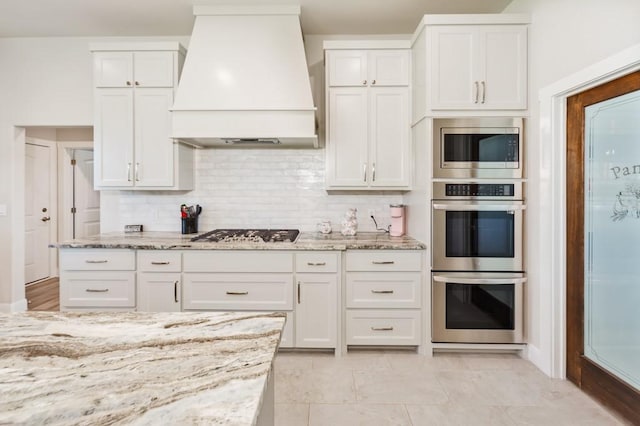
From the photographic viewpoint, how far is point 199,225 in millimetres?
3840

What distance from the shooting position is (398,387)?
102 inches

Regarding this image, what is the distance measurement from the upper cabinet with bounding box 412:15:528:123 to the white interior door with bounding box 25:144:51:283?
17.4 ft

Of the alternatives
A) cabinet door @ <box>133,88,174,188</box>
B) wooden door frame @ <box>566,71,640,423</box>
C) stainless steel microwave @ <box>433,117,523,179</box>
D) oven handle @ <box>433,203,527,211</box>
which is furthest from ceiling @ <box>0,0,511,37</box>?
oven handle @ <box>433,203,527,211</box>

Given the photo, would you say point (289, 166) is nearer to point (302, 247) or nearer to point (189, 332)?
point (302, 247)

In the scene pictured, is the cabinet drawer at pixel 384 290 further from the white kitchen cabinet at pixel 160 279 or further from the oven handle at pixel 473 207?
the white kitchen cabinet at pixel 160 279

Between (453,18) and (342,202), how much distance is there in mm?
1793

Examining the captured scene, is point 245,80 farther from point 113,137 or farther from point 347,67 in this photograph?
point 113,137

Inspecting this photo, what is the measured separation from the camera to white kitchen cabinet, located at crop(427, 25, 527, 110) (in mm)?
2961

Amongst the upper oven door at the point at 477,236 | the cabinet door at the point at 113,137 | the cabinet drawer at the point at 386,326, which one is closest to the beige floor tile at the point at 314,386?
the cabinet drawer at the point at 386,326

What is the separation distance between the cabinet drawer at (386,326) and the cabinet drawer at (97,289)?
179 centimetres

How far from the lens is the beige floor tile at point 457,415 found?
221 centimetres

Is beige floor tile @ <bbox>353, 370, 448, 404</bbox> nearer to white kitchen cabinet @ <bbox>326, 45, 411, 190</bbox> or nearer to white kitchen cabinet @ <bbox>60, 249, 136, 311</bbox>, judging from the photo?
white kitchen cabinet @ <bbox>326, 45, 411, 190</bbox>

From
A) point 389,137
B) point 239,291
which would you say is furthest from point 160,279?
point 389,137

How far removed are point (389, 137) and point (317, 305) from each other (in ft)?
5.04
